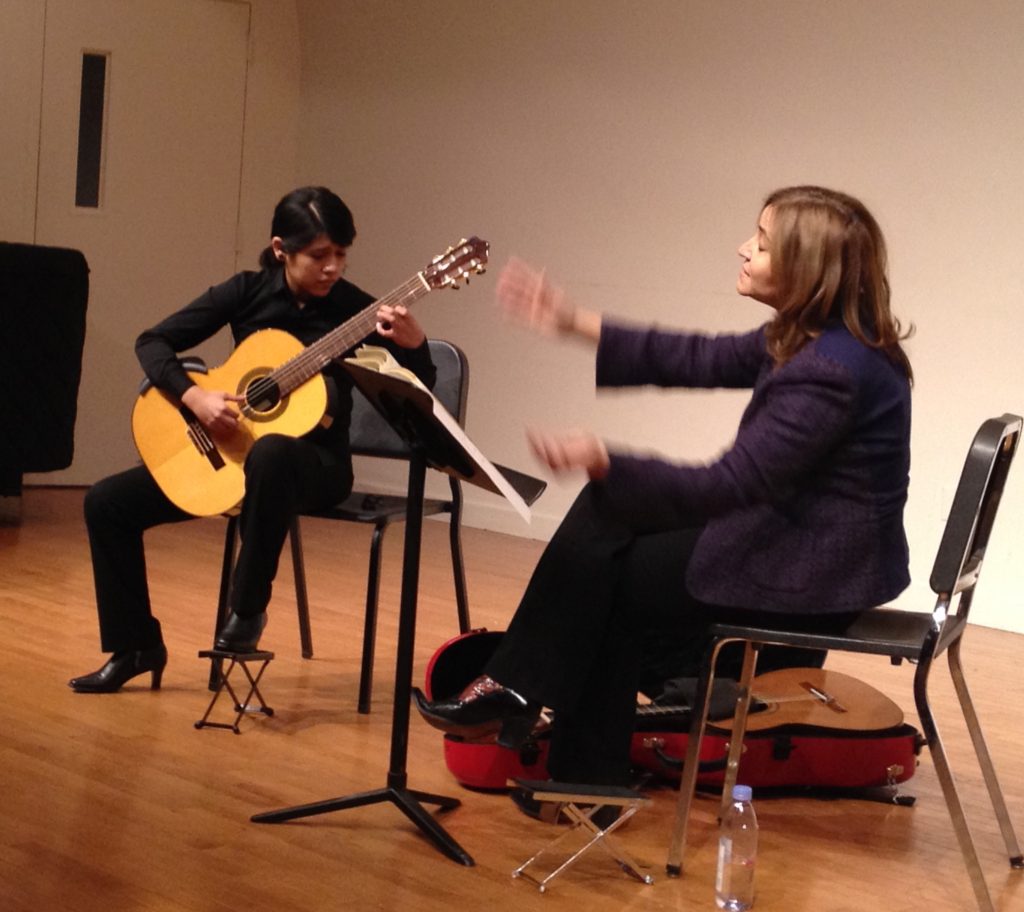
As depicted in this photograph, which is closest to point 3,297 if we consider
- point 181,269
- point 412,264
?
point 181,269

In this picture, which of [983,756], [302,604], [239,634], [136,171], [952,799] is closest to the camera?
[952,799]

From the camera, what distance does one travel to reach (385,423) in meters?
3.92

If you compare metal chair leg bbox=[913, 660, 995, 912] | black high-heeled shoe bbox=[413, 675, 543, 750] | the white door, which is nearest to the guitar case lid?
black high-heeled shoe bbox=[413, 675, 543, 750]

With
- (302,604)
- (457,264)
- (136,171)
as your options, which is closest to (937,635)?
(457,264)

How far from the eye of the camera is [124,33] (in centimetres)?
654

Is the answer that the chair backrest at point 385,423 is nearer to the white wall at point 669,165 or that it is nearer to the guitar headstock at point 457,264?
the guitar headstock at point 457,264

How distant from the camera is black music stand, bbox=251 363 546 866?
2.41m

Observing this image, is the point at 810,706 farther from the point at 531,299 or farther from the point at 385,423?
the point at 385,423

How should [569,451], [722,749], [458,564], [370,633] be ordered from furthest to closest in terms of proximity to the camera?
[458,564]
[370,633]
[722,749]
[569,451]

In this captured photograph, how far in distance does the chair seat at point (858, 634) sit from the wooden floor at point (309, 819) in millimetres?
426

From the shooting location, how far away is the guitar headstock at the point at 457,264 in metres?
3.15

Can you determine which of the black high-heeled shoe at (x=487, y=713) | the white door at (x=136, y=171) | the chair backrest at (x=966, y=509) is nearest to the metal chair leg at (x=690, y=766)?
the black high-heeled shoe at (x=487, y=713)

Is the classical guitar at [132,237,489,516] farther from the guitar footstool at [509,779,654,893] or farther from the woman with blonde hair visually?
the guitar footstool at [509,779,654,893]

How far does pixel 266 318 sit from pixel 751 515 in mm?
1528
